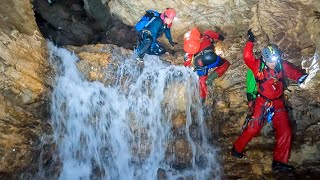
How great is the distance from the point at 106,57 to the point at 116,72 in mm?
444

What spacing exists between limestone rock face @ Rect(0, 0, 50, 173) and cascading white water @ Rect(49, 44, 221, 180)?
1.38 ft

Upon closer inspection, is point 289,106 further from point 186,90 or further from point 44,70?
point 44,70

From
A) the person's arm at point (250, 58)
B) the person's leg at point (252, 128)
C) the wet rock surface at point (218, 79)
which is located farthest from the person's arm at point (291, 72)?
the person's leg at point (252, 128)

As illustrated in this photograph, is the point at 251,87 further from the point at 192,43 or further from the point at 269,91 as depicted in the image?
the point at 192,43

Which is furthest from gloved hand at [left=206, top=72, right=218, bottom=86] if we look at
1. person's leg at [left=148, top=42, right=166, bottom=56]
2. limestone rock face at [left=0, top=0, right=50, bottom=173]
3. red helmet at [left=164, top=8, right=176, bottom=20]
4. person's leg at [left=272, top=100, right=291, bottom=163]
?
limestone rock face at [left=0, top=0, right=50, bottom=173]

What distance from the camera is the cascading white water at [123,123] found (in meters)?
6.57

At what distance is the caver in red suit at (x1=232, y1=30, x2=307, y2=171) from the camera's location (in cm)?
587

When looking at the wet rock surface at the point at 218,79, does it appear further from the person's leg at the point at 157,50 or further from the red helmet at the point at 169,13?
the red helmet at the point at 169,13

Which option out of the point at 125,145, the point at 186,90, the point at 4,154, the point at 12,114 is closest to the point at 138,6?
the point at 186,90

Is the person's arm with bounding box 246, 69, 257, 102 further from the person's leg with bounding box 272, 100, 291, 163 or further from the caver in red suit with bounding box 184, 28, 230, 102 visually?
the caver in red suit with bounding box 184, 28, 230, 102

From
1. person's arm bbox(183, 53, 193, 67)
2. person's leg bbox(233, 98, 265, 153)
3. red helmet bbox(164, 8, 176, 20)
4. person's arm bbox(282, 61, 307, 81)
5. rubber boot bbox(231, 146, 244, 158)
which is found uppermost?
red helmet bbox(164, 8, 176, 20)

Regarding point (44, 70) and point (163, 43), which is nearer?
point (44, 70)

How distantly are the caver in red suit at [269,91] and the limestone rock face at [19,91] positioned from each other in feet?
13.4

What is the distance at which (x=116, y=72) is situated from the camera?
23.7ft
